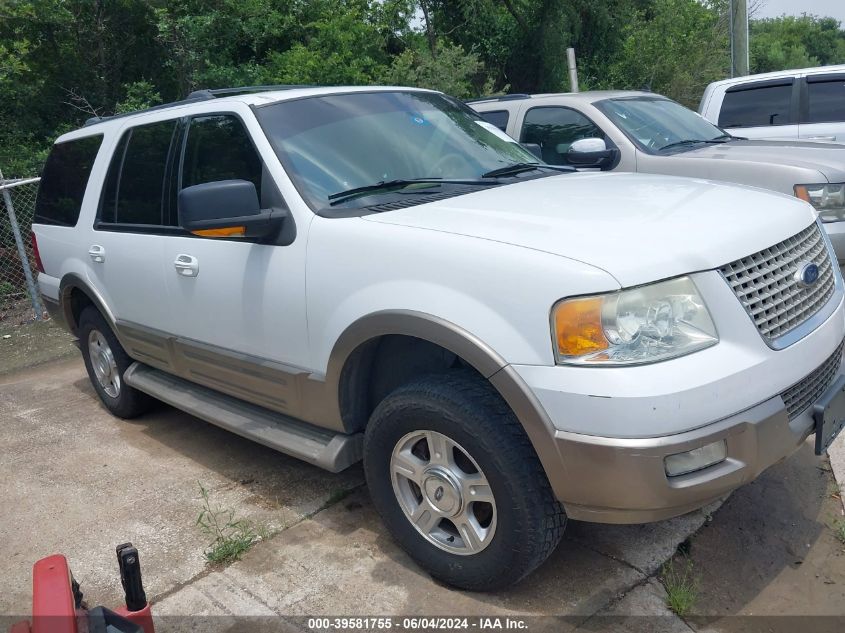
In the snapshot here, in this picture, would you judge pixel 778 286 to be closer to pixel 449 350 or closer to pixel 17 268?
pixel 449 350

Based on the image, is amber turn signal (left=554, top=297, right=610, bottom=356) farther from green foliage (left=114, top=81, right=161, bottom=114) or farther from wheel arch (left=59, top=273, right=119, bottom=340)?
green foliage (left=114, top=81, right=161, bottom=114)

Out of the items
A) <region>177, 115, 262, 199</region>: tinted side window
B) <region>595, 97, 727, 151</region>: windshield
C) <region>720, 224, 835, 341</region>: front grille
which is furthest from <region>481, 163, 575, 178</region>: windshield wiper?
<region>595, 97, 727, 151</region>: windshield

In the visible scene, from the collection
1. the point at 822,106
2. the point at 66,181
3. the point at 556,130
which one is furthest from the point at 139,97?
the point at 822,106

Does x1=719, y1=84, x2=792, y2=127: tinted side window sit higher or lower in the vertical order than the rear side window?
lower

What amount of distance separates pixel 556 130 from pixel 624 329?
4.91 m

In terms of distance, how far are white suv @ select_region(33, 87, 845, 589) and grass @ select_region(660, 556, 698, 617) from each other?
49cm

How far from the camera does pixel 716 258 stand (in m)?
2.63

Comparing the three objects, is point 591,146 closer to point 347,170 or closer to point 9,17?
point 347,170

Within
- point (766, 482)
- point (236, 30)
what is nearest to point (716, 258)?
point (766, 482)

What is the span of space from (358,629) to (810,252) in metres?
2.26

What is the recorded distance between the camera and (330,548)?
11.5 feet

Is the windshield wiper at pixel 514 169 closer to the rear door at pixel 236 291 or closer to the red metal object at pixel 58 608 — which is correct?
the rear door at pixel 236 291

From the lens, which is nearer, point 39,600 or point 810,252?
point 39,600

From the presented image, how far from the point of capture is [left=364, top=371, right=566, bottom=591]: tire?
8.98 feet
